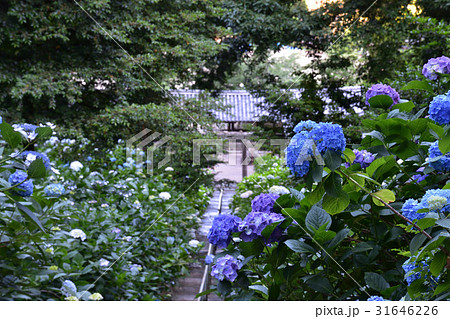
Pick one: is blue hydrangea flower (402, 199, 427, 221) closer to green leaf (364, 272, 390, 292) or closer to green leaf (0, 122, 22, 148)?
green leaf (364, 272, 390, 292)

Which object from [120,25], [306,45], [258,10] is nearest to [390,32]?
[306,45]

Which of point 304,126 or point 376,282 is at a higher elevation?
point 304,126

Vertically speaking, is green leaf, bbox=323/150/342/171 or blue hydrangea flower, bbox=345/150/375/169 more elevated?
green leaf, bbox=323/150/342/171

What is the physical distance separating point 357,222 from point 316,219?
163 millimetres

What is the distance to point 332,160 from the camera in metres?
0.67

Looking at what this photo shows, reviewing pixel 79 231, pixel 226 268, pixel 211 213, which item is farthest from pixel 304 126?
pixel 211 213

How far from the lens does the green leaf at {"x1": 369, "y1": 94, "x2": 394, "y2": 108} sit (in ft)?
3.08

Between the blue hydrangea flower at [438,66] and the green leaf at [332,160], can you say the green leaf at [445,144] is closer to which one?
the green leaf at [332,160]

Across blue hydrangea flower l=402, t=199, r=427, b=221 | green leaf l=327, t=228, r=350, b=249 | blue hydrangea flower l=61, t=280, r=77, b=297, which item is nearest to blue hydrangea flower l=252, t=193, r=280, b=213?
green leaf l=327, t=228, r=350, b=249

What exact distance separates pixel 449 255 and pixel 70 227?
Answer: 54.3 inches

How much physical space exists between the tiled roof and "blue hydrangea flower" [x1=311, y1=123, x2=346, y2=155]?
362 centimetres

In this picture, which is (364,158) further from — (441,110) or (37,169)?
(37,169)

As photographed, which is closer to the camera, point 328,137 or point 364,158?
point 328,137

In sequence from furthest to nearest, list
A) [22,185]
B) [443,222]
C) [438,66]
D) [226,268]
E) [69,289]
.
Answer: [69,289]
[438,66]
[22,185]
[226,268]
[443,222]
